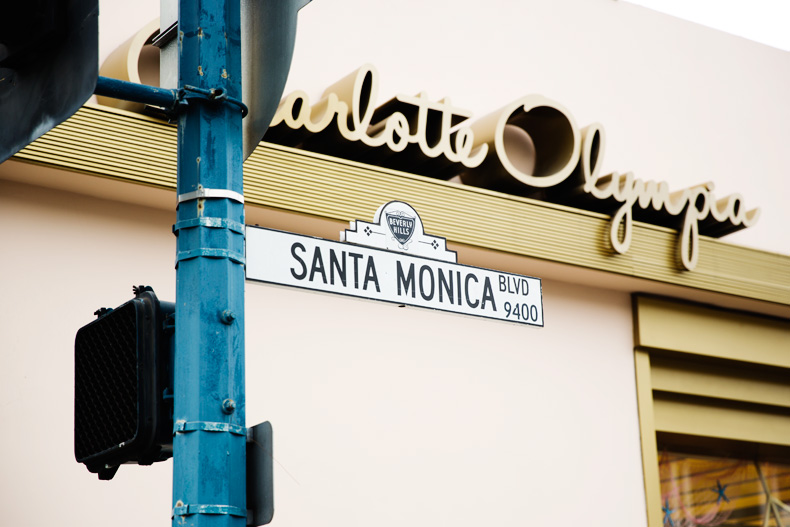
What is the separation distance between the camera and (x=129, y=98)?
9.98 feet

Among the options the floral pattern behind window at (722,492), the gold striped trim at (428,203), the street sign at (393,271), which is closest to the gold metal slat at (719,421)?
the floral pattern behind window at (722,492)

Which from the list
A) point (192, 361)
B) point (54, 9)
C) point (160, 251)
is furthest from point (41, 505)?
point (54, 9)

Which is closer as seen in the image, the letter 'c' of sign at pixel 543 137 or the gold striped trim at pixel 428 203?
the gold striped trim at pixel 428 203

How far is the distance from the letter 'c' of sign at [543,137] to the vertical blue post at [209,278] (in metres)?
4.59

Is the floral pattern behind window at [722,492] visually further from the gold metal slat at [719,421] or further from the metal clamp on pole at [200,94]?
the metal clamp on pole at [200,94]

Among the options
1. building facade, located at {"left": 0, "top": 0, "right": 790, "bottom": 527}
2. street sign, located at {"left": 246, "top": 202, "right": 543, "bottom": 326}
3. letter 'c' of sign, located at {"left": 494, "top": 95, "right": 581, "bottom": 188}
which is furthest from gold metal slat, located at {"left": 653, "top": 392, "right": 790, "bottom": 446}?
street sign, located at {"left": 246, "top": 202, "right": 543, "bottom": 326}

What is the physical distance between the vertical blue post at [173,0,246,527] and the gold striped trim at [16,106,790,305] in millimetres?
2875

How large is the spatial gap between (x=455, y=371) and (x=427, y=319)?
0.41 meters

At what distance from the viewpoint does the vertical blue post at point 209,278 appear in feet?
9.25

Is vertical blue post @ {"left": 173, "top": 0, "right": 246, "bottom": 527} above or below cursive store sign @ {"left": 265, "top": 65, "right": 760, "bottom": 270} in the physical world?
below

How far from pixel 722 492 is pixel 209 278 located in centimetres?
727

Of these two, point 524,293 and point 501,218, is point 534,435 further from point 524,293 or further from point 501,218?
point 524,293

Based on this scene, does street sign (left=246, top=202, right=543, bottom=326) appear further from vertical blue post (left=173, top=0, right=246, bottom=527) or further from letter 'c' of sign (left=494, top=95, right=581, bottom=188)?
letter 'c' of sign (left=494, top=95, right=581, bottom=188)

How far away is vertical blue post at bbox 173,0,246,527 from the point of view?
2.82m
